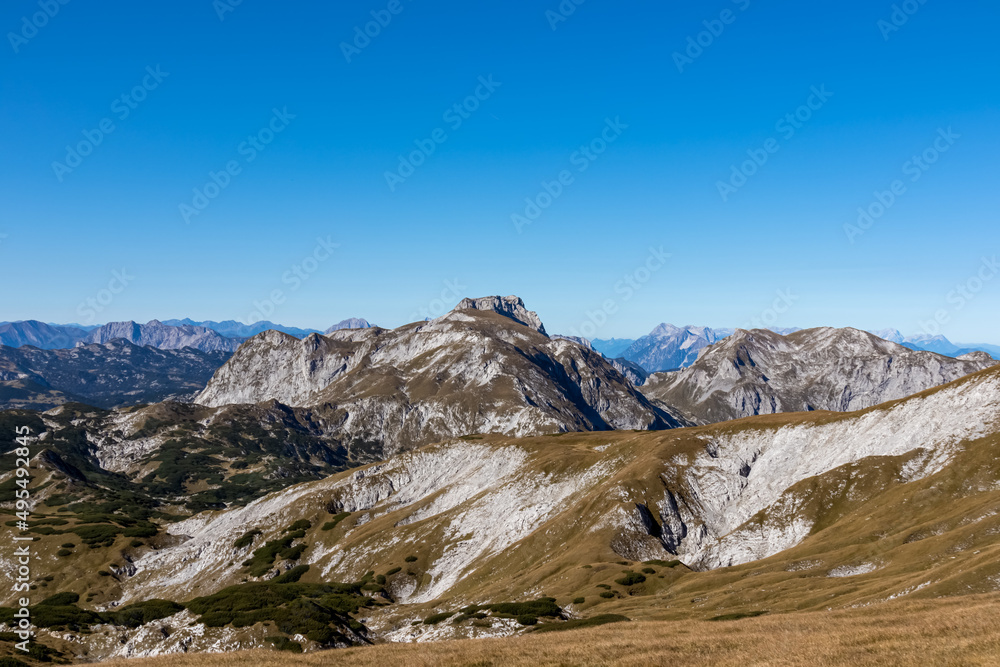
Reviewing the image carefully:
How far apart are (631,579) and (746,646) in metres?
51.2

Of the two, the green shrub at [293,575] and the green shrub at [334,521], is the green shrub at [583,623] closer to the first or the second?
the green shrub at [293,575]

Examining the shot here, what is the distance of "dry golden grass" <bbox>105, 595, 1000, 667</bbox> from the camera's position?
2664cm

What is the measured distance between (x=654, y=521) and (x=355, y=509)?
8866cm

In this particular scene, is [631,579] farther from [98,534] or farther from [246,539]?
[98,534]

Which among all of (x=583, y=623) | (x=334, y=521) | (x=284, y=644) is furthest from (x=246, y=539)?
(x=583, y=623)

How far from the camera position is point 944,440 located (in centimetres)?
9150

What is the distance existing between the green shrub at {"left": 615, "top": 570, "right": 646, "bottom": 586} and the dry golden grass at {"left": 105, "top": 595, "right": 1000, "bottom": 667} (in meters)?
36.7

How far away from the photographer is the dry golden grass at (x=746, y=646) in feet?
87.4

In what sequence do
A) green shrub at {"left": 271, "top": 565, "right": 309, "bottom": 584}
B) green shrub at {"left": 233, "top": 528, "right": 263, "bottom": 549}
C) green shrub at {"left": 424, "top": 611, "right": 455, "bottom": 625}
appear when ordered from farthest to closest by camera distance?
green shrub at {"left": 233, "top": 528, "right": 263, "bottom": 549} < green shrub at {"left": 271, "top": 565, "right": 309, "bottom": 584} < green shrub at {"left": 424, "top": 611, "right": 455, "bottom": 625}

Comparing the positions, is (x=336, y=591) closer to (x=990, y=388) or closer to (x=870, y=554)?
(x=870, y=554)

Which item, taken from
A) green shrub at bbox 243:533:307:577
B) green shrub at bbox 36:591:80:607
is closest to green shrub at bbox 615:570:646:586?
green shrub at bbox 243:533:307:577

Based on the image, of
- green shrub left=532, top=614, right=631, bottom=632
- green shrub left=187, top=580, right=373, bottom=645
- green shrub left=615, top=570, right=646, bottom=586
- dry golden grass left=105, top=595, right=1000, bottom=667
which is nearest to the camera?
dry golden grass left=105, top=595, right=1000, bottom=667

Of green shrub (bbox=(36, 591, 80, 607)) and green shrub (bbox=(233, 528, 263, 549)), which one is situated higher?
green shrub (bbox=(233, 528, 263, 549))

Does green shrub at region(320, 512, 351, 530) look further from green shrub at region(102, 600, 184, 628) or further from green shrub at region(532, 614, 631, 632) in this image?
green shrub at region(532, 614, 631, 632)
